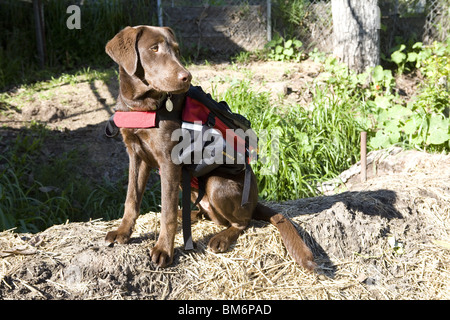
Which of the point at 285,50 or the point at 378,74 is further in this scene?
the point at 285,50

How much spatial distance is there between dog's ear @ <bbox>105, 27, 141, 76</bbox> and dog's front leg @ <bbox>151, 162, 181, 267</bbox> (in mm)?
561

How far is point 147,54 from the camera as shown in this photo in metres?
2.51

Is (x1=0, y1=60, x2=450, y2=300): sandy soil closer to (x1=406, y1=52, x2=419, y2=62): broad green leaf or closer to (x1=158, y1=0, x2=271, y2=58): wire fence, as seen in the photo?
(x1=406, y1=52, x2=419, y2=62): broad green leaf

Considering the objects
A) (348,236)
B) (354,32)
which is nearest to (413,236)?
(348,236)

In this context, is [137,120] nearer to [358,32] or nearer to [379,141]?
[379,141]

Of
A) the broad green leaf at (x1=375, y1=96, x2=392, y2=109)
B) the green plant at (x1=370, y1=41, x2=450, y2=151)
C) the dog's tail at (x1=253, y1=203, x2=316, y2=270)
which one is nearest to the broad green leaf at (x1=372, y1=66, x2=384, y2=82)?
the green plant at (x1=370, y1=41, x2=450, y2=151)

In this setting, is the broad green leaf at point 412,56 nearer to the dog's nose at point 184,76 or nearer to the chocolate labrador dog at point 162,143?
the chocolate labrador dog at point 162,143

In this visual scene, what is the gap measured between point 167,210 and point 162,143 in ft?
1.20

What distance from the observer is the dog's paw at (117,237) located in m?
2.79

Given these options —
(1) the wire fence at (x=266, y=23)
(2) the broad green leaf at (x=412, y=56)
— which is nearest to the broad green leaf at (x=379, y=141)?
(2) the broad green leaf at (x=412, y=56)

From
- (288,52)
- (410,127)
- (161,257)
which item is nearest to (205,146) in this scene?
(161,257)

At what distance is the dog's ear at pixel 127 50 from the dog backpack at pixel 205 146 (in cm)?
39

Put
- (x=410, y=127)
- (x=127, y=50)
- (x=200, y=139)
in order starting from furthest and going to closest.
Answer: (x=410, y=127) → (x=200, y=139) → (x=127, y=50)

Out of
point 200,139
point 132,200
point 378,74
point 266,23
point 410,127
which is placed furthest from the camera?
point 266,23
